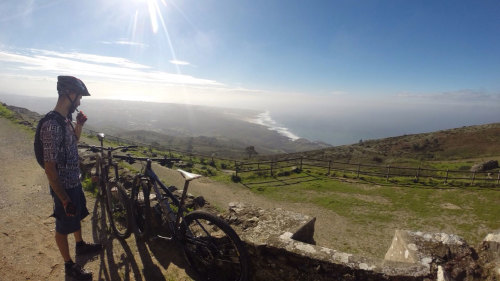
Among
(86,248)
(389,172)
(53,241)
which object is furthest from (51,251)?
(389,172)

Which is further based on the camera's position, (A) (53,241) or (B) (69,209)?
(A) (53,241)

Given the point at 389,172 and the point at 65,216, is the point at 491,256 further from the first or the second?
the point at 389,172

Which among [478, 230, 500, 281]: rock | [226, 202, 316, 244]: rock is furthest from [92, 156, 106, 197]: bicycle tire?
[478, 230, 500, 281]: rock

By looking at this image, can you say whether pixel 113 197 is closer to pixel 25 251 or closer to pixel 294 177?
pixel 25 251

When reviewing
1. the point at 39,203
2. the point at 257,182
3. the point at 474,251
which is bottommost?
the point at 257,182

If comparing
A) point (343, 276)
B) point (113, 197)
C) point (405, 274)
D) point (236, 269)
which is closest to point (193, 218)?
point (236, 269)

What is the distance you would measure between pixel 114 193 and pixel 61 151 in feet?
7.62

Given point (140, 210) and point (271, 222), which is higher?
point (271, 222)

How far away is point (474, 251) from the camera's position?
104 inches

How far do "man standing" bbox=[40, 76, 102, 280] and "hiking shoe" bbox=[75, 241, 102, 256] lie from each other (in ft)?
1.71

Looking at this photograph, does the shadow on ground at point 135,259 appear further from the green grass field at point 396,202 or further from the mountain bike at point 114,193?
the green grass field at point 396,202

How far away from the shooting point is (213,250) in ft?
10.9

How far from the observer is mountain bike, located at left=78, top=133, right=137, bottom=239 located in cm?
451

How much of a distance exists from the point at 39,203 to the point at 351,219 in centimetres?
1017
